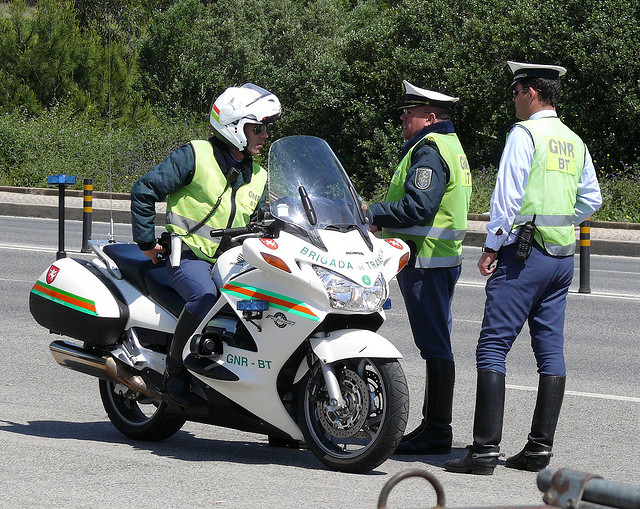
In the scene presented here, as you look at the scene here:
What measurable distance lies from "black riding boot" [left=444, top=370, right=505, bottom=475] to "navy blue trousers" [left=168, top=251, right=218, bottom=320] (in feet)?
4.46

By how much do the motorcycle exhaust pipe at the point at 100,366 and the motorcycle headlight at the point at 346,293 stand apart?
1.22m

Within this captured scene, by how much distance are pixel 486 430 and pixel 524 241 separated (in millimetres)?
919

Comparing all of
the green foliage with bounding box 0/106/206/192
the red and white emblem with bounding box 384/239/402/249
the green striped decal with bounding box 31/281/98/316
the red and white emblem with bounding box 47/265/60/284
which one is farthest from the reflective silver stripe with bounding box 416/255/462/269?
the green foliage with bounding box 0/106/206/192

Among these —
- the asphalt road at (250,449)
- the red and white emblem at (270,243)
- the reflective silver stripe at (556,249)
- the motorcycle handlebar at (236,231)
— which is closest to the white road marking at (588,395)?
the asphalt road at (250,449)

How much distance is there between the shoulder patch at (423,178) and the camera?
5629mm

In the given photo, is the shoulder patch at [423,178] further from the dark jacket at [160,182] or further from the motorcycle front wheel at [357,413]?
the motorcycle front wheel at [357,413]

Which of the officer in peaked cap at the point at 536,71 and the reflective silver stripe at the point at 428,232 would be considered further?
the reflective silver stripe at the point at 428,232

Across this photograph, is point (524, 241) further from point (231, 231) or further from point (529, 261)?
point (231, 231)

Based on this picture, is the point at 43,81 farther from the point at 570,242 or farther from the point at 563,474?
the point at 563,474

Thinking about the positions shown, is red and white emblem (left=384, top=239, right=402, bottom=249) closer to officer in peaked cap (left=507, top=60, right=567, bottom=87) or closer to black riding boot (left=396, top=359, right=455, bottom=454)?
black riding boot (left=396, top=359, right=455, bottom=454)

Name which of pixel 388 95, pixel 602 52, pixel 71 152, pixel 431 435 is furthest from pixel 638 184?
pixel 431 435

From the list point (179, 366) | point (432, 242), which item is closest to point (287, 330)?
point (179, 366)

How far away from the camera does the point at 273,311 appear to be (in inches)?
196

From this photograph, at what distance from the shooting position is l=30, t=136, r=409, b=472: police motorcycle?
482 centimetres
